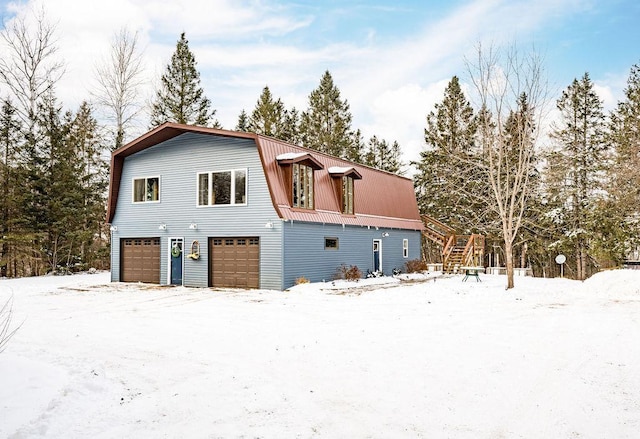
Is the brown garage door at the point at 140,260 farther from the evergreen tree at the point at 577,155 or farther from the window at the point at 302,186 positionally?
the evergreen tree at the point at 577,155

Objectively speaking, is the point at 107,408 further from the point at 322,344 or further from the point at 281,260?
the point at 281,260

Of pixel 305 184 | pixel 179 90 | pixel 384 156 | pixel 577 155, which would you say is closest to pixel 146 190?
pixel 305 184

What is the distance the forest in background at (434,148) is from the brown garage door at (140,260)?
5.73m

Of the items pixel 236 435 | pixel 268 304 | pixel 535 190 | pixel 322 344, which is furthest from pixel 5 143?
pixel 535 190

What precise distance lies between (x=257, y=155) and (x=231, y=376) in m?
11.4

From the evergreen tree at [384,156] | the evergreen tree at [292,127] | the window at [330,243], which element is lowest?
the window at [330,243]

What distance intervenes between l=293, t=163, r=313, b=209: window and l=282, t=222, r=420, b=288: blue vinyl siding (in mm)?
822

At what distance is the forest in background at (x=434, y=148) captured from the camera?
1669 cm

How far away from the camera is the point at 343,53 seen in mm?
21641

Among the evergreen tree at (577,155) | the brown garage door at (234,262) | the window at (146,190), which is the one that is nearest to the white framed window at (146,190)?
the window at (146,190)

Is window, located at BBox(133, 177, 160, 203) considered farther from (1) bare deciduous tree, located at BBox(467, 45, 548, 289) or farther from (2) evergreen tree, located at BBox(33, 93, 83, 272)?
(1) bare deciduous tree, located at BBox(467, 45, 548, 289)

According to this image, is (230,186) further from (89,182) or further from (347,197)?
(89,182)

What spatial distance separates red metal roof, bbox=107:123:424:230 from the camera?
16.3 m

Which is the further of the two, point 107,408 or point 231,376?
point 231,376
